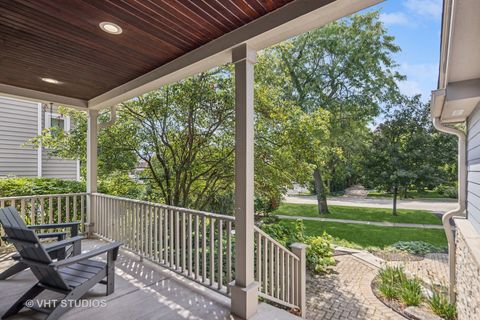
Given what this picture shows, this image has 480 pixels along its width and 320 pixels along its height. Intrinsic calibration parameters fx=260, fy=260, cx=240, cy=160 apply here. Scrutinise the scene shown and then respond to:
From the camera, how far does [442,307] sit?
13.0ft

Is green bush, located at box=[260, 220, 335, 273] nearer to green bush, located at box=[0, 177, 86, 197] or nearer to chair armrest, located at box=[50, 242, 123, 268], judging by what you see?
chair armrest, located at box=[50, 242, 123, 268]

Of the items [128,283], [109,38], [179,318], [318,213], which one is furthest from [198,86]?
[318,213]

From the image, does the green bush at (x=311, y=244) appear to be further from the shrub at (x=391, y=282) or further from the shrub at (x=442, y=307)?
the shrub at (x=442, y=307)

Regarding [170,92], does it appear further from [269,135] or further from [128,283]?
[128,283]

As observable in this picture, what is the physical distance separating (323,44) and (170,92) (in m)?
8.94

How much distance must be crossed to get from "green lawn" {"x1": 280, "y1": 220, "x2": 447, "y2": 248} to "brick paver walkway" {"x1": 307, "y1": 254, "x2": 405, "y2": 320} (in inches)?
82.7

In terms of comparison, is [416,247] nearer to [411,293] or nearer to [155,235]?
[411,293]

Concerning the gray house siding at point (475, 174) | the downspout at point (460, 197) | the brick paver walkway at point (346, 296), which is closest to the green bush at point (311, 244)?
the brick paver walkway at point (346, 296)

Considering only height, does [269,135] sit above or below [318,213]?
above

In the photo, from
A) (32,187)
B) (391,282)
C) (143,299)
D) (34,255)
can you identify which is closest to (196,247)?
(143,299)

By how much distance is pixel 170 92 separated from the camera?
5648 mm

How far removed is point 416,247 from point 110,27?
8.43 metres

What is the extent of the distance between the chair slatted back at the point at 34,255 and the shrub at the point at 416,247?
778cm

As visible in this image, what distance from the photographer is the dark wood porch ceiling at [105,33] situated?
208 centimetres
